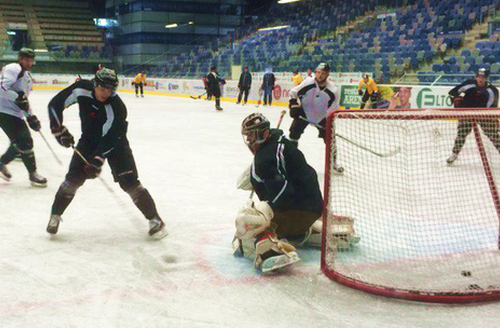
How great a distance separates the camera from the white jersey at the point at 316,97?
6500 millimetres

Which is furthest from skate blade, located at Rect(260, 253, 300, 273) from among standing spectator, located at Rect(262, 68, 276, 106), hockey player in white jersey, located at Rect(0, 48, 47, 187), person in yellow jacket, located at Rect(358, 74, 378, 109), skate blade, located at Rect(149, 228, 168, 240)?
standing spectator, located at Rect(262, 68, 276, 106)

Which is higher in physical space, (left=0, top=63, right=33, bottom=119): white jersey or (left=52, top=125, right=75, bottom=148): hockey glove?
(left=0, top=63, right=33, bottom=119): white jersey

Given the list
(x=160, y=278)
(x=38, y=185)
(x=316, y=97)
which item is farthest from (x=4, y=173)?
(x=316, y=97)

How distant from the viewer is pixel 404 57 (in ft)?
59.2

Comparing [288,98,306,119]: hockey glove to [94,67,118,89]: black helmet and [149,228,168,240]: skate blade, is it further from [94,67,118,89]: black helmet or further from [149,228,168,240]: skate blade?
[94,67,118,89]: black helmet

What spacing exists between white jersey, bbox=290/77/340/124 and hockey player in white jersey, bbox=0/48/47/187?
3033 millimetres

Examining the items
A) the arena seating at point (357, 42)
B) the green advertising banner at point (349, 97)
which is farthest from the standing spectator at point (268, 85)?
A: the green advertising banner at point (349, 97)

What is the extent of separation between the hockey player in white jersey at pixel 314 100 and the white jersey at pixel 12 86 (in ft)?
10.1

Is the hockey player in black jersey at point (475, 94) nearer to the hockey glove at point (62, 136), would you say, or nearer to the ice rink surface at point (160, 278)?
the ice rink surface at point (160, 278)

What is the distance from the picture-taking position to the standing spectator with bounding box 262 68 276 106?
1867 centimetres

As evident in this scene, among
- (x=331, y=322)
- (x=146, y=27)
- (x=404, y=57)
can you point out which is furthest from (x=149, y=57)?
(x=331, y=322)

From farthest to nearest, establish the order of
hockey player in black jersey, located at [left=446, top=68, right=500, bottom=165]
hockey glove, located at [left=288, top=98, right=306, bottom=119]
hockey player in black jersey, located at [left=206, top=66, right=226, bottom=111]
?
hockey player in black jersey, located at [left=206, top=66, right=226, bottom=111] → hockey player in black jersey, located at [left=446, top=68, right=500, bottom=165] → hockey glove, located at [left=288, top=98, right=306, bottom=119]

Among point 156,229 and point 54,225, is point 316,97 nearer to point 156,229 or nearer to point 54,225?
point 156,229

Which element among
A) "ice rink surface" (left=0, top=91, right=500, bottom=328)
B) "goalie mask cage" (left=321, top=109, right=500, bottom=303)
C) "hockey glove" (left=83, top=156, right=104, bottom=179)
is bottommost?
"ice rink surface" (left=0, top=91, right=500, bottom=328)
